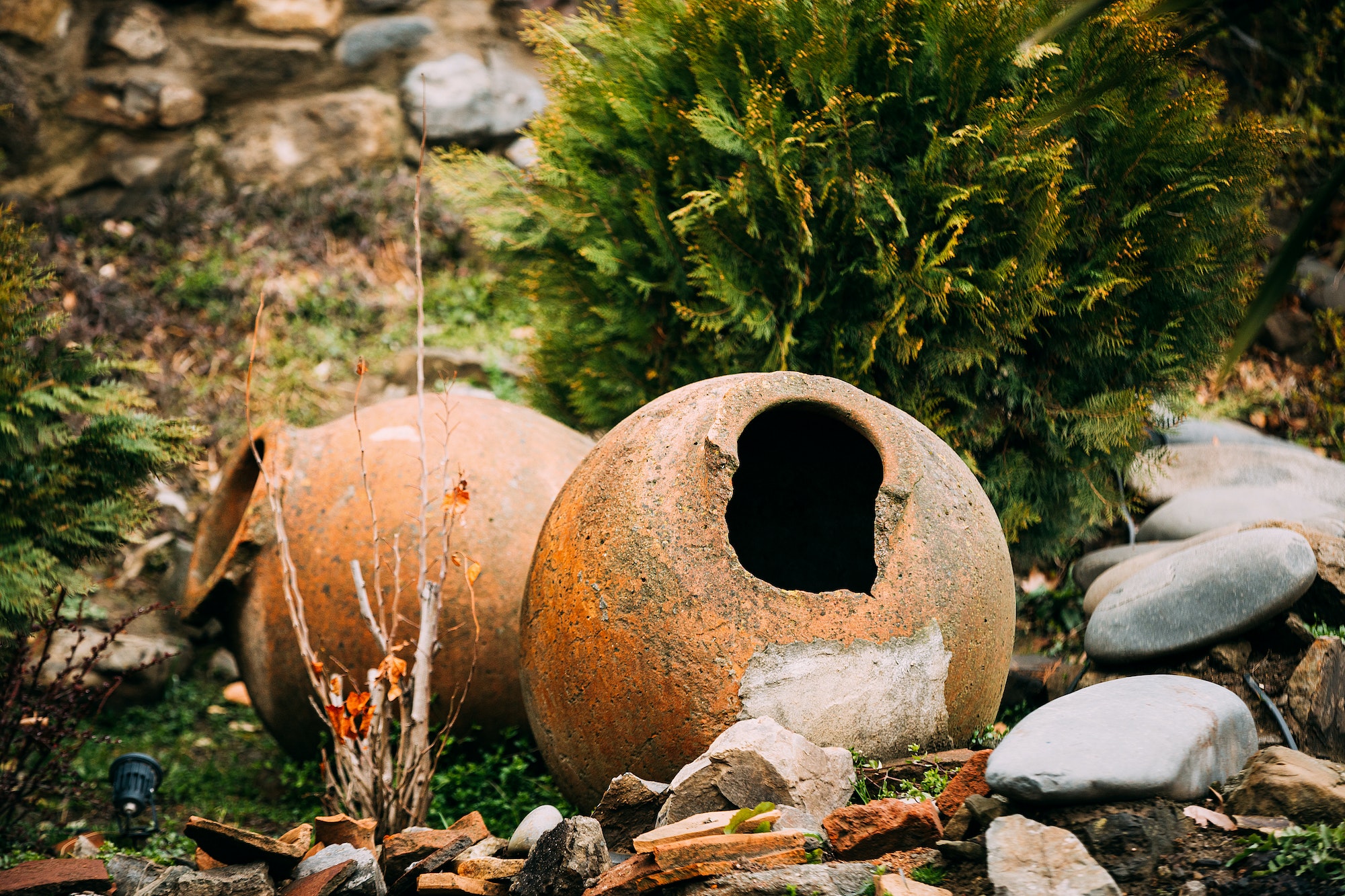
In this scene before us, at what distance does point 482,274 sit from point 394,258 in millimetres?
677

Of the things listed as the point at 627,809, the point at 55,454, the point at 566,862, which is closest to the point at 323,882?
the point at 566,862

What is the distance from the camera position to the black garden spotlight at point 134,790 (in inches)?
140

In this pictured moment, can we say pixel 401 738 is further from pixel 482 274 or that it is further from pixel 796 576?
pixel 482 274

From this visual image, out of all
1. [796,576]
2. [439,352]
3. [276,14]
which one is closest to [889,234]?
[796,576]

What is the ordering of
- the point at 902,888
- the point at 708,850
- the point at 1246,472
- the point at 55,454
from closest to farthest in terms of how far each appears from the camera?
the point at 902,888 < the point at 708,850 < the point at 55,454 < the point at 1246,472

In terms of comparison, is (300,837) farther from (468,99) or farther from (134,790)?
(468,99)

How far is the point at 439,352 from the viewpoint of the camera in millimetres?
6648

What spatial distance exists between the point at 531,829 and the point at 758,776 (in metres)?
0.70

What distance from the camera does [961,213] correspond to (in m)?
3.55

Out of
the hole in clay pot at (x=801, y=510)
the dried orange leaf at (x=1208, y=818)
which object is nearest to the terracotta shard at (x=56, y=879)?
the hole in clay pot at (x=801, y=510)

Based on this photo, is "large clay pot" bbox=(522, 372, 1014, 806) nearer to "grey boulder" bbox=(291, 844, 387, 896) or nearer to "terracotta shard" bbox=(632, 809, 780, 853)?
"terracotta shard" bbox=(632, 809, 780, 853)

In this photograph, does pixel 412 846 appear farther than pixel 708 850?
Yes

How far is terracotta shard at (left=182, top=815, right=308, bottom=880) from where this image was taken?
2.65 metres

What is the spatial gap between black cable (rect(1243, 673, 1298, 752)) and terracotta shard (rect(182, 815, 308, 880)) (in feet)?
9.39
